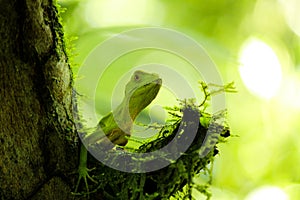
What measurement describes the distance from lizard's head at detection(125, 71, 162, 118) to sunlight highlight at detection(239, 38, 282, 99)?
1.11m

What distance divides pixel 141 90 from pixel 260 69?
1.22 metres

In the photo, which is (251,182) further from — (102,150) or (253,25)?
(102,150)

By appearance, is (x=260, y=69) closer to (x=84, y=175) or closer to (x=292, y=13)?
(x=292, y=13)

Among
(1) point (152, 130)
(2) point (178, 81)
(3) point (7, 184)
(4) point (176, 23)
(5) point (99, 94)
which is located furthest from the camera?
(4) point (176, 23)

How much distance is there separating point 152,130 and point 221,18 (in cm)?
128

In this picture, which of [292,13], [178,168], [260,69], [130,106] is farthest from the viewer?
[292,13]

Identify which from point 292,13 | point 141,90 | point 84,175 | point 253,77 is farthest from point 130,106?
point 292,13

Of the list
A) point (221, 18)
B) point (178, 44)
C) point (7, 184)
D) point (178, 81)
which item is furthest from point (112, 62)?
point (221, 18)

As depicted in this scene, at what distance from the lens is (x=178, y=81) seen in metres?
1.19

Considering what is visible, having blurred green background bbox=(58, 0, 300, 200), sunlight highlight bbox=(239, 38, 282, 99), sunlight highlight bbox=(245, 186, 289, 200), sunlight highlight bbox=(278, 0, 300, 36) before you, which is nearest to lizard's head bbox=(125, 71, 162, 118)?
blurred green background bbox=(58, 0, 300, 200)

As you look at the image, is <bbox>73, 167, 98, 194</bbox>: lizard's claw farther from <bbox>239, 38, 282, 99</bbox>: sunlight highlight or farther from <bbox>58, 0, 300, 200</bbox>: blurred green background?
<bbox>239, 38, 282, 99</bbox>: sunlight highlight

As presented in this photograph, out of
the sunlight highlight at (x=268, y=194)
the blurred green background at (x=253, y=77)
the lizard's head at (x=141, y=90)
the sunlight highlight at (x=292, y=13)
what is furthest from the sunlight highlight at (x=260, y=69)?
the lizard's head at (x=141, y=90)

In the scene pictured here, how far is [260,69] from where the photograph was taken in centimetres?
213

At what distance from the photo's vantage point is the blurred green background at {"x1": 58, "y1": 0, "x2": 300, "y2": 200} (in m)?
2.10
